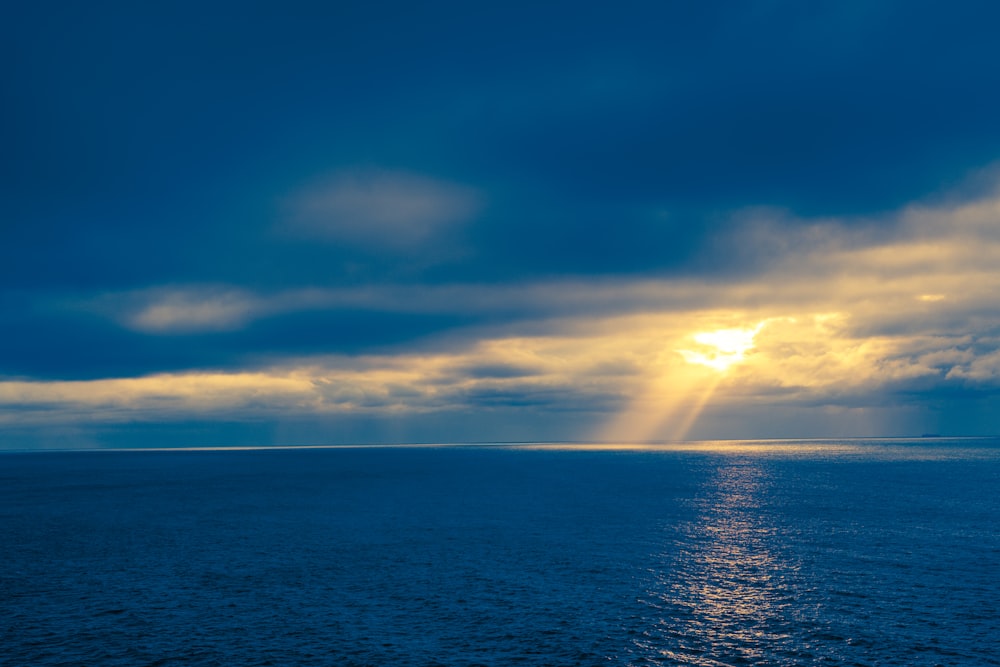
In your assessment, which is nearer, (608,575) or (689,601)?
(689,601)

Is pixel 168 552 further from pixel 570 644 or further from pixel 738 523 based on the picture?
pixel 738 523

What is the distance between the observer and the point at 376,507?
5969 inches

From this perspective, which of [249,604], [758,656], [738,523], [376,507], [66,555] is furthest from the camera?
[376,507]

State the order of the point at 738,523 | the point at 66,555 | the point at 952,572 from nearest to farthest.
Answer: the point at 952,572
the point at 66,555
the point at 738,523

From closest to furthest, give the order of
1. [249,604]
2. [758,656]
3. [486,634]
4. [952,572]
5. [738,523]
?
[758,656], [486,634], [249,604], [952,572], [738,523]

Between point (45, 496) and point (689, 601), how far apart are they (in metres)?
179

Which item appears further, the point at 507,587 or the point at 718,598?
the point at 507,587

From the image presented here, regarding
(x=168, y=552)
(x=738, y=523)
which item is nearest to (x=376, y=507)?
(x=168, y=552)

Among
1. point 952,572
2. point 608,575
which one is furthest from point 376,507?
point 952,572

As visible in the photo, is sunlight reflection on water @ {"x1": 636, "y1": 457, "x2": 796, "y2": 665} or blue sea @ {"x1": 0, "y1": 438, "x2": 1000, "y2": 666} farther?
sunlight reflection on water @ {"x1": 636, "y1": 457, "x2": 796, "y2": 665}

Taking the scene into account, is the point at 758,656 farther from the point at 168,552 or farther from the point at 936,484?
the point at 936,484

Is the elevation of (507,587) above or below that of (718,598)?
above

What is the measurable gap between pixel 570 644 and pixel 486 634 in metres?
7.18

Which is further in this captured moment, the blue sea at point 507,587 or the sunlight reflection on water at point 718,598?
the sunlight reflection on water at point 718,598
